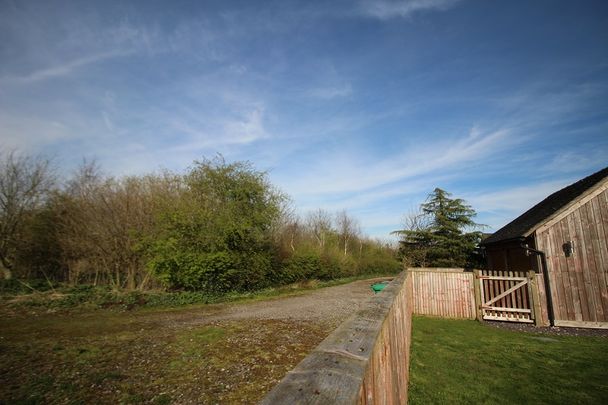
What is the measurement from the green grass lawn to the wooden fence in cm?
230

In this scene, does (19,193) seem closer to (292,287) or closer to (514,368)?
(292,287)

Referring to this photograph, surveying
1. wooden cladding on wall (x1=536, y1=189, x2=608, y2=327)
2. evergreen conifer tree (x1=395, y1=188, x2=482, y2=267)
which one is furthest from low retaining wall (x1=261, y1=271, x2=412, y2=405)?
evergreen conifer tree (x1=395, y1=188, x2=482, y2=267)

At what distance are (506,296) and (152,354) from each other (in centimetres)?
1251

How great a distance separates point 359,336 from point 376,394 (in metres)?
0.28

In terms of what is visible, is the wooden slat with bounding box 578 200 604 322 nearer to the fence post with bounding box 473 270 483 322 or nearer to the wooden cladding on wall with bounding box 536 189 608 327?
the wooden cladding on wall with bounding box 536 189 608 327

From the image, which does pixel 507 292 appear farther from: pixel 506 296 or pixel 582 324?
pixel 582 324

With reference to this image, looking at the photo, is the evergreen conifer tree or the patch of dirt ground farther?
the evergreen conifer tree

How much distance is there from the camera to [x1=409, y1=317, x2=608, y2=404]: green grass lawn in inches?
199

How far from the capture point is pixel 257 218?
1795 cm

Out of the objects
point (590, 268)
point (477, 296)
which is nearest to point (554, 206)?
point (590, 268)

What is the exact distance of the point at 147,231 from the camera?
1712cm

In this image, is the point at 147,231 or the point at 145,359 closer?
the point at 145,359

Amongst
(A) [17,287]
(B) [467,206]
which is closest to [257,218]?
(A) [17,287]

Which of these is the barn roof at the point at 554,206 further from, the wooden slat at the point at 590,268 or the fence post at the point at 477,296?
the fence post at the point at 477,296
